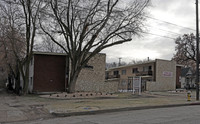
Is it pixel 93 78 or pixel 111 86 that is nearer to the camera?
pixel 111 86

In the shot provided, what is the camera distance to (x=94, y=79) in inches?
1241

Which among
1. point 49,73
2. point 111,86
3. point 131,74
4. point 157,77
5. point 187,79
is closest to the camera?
point 49,73

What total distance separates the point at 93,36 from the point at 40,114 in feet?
39.5

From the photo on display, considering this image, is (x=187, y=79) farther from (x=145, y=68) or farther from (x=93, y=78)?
(x=93, y=78)

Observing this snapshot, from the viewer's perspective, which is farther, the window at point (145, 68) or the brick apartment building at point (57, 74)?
the window at point (145, 68)

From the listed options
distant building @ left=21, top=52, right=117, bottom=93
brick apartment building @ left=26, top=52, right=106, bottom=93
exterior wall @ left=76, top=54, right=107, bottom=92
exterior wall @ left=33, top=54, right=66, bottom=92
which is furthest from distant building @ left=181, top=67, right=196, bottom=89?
exterior wall @ left=33, top=54, right=66, bottom=92

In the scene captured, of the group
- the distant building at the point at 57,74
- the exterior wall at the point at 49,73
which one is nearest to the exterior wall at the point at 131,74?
the distant building at the point at 57,74

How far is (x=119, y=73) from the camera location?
56656mm

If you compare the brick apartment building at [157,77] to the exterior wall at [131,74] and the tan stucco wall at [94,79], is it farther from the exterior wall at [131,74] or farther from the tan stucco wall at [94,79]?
the tan stucco wall at [94,79]

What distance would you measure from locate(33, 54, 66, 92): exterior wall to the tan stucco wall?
247cm

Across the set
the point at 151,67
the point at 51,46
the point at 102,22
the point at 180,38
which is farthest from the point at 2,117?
the point at 180,38

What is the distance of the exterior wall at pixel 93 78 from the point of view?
3077cm

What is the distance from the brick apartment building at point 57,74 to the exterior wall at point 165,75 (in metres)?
11.2

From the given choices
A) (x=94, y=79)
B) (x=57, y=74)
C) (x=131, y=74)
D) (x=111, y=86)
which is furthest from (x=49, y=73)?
Answer: (x=131, y=74)
